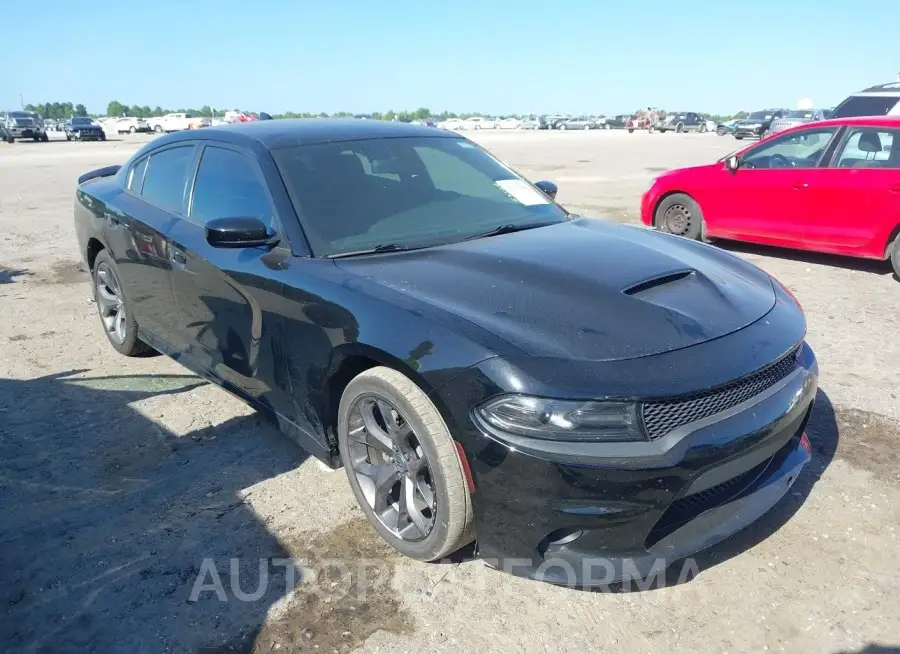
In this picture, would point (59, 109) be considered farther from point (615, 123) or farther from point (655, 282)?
point (655, 282)

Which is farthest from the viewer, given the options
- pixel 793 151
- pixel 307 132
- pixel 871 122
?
pixel 793 151

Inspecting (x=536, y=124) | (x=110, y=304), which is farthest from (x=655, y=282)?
(x=536, y=124)

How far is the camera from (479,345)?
232 cm

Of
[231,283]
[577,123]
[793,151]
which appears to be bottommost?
[577,123]

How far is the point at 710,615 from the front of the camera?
2.44m

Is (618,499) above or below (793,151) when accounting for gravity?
below

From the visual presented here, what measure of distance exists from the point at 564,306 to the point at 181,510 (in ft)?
6.37

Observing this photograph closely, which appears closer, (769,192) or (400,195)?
(400,195)

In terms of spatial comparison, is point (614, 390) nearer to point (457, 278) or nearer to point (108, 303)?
point (457, 278)

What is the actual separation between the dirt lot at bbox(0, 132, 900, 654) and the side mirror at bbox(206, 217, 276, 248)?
1.14 metres

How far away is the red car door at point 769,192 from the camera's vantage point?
7.39 meters

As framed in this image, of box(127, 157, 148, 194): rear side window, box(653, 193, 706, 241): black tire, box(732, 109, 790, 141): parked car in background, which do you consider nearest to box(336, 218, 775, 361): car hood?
box(127, 157, 148, 194): rear side window

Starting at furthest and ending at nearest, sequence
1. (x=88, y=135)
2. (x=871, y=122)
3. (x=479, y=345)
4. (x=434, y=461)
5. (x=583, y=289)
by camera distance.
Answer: (x=88, y=135) → (x=871, y=122) → (x=583, y=289) → (x=434, y=461) → (x=479, y=345)

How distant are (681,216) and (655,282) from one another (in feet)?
20.2
